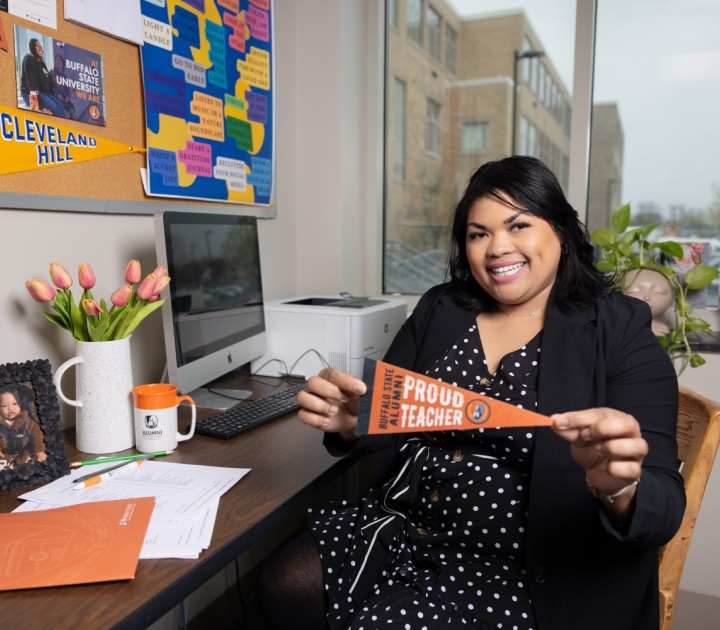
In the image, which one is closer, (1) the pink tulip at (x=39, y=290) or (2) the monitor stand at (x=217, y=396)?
(1) the pink tulip at (x=39, y=290)

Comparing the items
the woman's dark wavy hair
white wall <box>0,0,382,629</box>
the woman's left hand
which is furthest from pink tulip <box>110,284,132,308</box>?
white wall <box>0,0,382,629</box>

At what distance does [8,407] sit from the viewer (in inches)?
43.3

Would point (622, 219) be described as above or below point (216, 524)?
above

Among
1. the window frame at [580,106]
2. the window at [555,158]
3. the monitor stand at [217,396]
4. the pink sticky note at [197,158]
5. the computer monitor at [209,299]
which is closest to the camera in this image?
the computer monitor at [209,299]

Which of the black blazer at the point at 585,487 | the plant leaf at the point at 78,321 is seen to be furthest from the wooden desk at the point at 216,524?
the plant leaf at the point at 78,321

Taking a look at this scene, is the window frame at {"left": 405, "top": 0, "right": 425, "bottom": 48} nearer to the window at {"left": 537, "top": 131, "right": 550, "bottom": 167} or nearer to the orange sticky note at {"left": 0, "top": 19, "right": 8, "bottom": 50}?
the window at {"left": 537, "top": 131, "right": 550, "bottom": 167}

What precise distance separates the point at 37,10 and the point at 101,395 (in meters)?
0.83

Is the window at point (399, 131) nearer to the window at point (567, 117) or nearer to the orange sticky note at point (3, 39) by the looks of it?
the window at point (567, 117)

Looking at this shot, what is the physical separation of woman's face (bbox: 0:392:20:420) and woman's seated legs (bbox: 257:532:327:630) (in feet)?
1.93

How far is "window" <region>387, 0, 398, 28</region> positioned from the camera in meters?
2.72

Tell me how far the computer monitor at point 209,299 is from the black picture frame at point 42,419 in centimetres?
30

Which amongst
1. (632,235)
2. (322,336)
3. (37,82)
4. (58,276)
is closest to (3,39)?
(37,82)

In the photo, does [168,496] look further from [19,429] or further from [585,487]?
[585,487]

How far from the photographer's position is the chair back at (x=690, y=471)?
1.21 m
